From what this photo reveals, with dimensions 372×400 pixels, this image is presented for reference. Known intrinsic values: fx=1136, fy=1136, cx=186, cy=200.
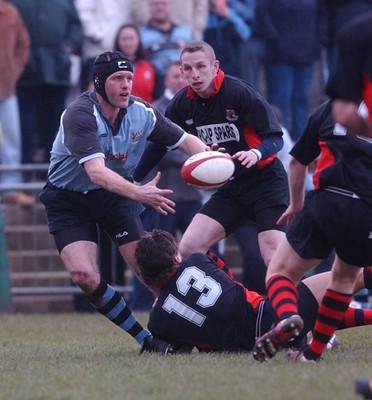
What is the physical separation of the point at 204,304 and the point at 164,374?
3.24ft

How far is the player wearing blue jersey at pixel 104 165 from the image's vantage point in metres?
7.62

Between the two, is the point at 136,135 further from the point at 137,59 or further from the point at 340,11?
the point at 340,11

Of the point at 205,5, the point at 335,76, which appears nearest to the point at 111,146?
the point at 335,76

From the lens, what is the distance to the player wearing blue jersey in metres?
7.62

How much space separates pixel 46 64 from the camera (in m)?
12.2

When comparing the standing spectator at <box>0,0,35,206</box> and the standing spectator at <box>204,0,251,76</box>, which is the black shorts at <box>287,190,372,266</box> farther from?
the standing spectator at <box>204,0,251,76</box>

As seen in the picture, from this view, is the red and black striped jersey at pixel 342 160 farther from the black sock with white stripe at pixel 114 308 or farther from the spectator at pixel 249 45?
the spectator at pixel 249 45

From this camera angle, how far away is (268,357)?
638 centimetres

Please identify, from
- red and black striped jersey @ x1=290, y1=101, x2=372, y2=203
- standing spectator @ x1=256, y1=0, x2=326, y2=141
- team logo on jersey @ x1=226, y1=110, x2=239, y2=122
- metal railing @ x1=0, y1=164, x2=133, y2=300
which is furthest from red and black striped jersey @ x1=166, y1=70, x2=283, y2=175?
standing spectator @ x1=256, y1=0, x2=326, y2=141

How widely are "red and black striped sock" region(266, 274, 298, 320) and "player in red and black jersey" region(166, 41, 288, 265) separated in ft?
5.67

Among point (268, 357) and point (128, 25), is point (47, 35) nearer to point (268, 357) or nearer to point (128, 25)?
point (128, 25)

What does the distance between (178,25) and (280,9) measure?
1.22 metres

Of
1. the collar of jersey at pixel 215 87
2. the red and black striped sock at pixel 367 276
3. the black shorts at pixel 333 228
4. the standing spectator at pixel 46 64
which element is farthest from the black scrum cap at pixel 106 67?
the standing spectator at pixel 46 64

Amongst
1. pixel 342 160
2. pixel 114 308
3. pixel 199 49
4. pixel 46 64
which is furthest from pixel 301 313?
pixel 46 64
